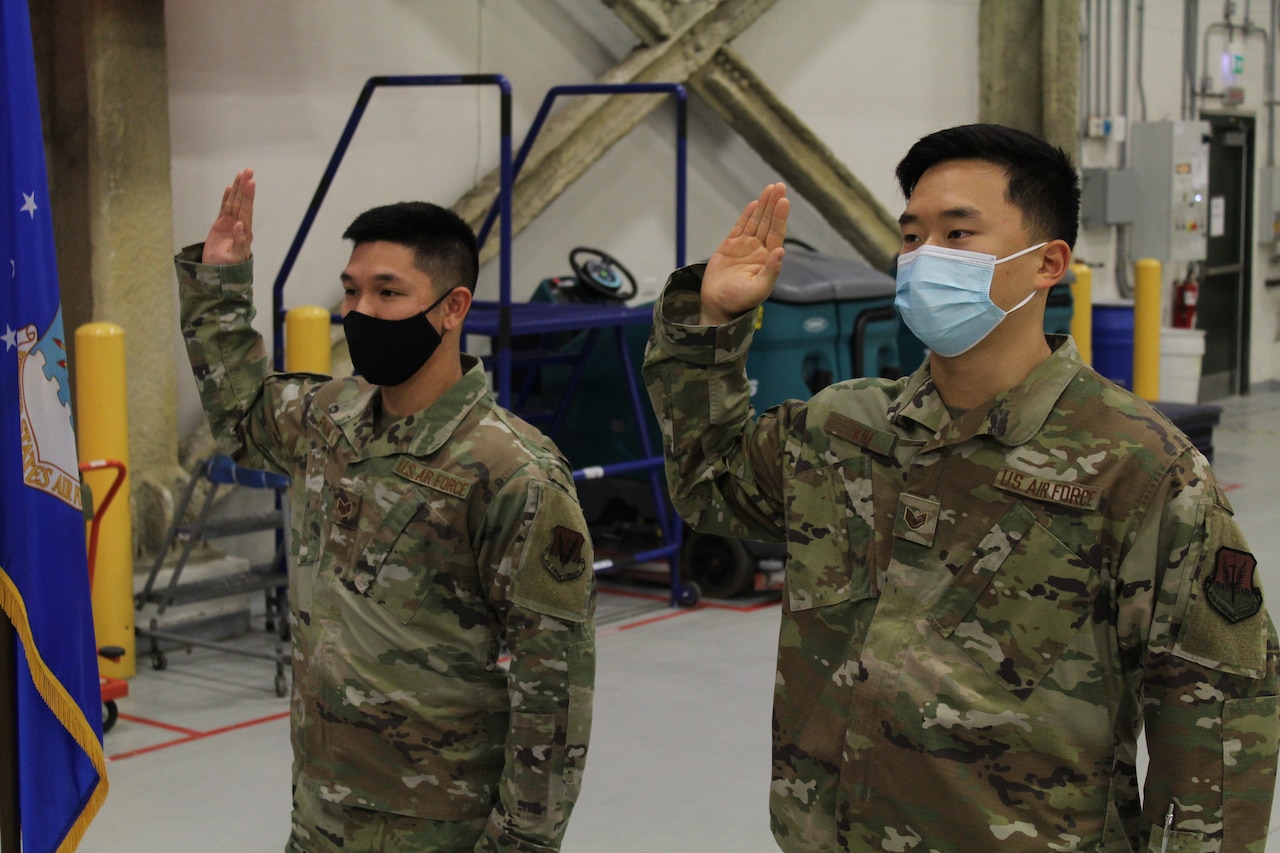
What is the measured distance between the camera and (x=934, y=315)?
6.30 ft

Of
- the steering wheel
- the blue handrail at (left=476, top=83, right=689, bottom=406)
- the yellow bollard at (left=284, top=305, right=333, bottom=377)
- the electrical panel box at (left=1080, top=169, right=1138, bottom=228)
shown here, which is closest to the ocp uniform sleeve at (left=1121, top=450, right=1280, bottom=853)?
the blue handrail at (left=476, top=83, right=689, bottom=406)

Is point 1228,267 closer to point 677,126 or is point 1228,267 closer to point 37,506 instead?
point 677,126

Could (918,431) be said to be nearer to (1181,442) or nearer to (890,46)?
(1181,442)

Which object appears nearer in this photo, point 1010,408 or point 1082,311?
point 1010,408

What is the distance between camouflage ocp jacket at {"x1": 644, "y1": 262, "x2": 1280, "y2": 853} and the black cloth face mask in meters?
0.69

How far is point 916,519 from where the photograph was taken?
1.94 metres

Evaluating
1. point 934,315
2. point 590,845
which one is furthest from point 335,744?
point 590,845

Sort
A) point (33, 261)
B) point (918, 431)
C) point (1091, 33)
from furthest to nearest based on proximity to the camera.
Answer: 1. point (1091, 33)
2. point (33, 261)
3. point (918, 431)

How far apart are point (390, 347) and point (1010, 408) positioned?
1113mm

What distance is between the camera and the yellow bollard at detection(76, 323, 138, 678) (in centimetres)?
516

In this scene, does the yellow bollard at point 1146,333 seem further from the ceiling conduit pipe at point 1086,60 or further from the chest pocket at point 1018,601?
the chest pocket at point 1018,601

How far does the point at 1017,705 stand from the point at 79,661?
1.93m

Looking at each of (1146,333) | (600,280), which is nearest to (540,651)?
(600,280)

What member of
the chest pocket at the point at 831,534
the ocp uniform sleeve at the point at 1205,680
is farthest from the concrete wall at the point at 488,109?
the ocp uniform sleeve at the point at 1205,680
